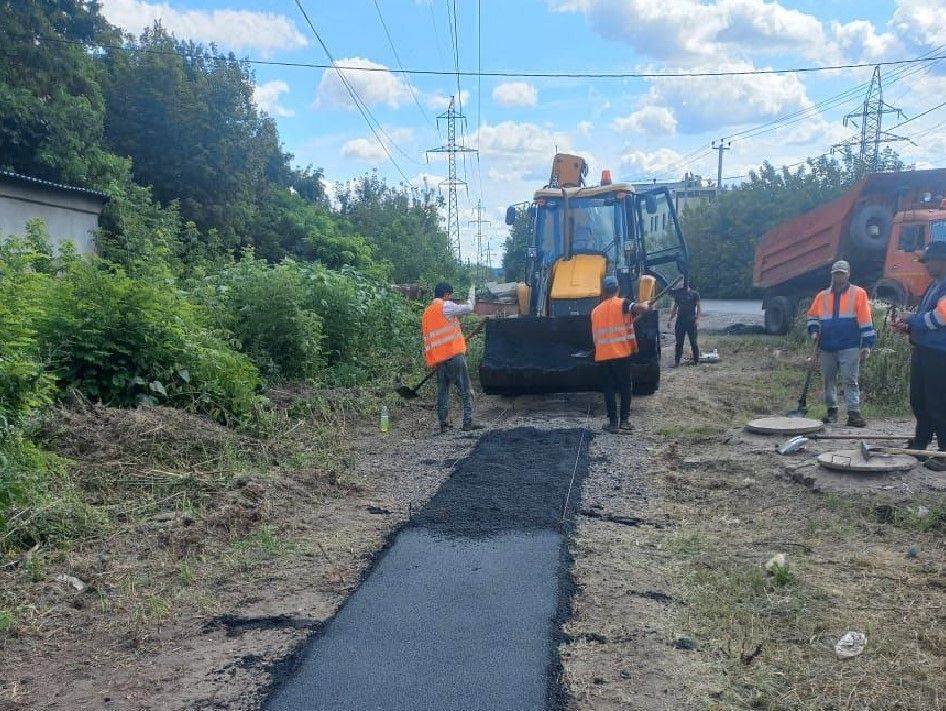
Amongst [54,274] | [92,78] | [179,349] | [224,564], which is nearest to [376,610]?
[224,564]

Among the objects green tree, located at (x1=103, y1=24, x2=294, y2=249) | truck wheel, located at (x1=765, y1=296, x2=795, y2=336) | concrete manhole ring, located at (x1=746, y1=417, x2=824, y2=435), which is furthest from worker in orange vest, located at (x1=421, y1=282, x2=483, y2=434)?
green tree, located at (x1=103, y1=24, x2=294, y2=249)

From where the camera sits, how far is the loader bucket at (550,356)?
9.20 m

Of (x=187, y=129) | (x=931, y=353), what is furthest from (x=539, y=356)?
(x=187, y=129)

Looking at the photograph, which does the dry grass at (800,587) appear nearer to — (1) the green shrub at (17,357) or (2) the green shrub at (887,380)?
(2) the green shrub at (887,380)

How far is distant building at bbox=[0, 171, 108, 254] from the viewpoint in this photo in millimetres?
13367

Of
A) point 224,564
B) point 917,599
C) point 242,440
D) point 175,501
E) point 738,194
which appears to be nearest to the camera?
point 917,599

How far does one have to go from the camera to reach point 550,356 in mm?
9289

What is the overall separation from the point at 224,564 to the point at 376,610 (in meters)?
1.14

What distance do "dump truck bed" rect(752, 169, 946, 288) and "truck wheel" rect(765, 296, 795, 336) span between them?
17.8 inches

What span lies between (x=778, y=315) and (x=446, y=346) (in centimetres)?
1170

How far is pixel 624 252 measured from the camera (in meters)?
10.1

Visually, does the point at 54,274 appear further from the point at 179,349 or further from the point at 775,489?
the point at 775,489

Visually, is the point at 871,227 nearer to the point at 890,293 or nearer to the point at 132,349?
the point at 890,293

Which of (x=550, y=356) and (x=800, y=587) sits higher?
(x=550, y=356)
